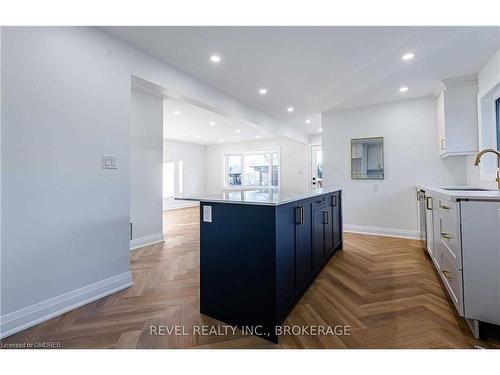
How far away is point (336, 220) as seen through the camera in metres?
3.30

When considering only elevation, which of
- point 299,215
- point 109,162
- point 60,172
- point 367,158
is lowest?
point 299,215

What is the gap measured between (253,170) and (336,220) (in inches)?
236

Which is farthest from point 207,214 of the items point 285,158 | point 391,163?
point 285,158

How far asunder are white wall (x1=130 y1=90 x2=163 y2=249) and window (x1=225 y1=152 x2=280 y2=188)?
5.13m

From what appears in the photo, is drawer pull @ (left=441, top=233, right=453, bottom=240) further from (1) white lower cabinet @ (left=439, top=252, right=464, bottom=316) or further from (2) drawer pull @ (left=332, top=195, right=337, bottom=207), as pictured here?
(2) drawer pull @ (left=332, top=195, right=337, bottom=207)

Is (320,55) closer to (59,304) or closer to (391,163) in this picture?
(391,163)

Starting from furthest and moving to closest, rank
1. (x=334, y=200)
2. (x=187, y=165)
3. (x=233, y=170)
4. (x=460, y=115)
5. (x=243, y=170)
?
(x=233, y=170), (x=243, y=170), (x=187, y=165), (x=460, y=115), (x=334, y=200)

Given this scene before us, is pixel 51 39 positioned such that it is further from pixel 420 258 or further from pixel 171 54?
pixel 420 258

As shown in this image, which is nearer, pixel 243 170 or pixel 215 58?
pixel 215 58

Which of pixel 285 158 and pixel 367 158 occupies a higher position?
pixel 285 158

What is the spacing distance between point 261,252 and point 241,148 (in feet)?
25.7

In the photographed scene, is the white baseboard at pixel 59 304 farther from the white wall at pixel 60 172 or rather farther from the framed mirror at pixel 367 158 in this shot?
the framed mirror at pixel 367 158
